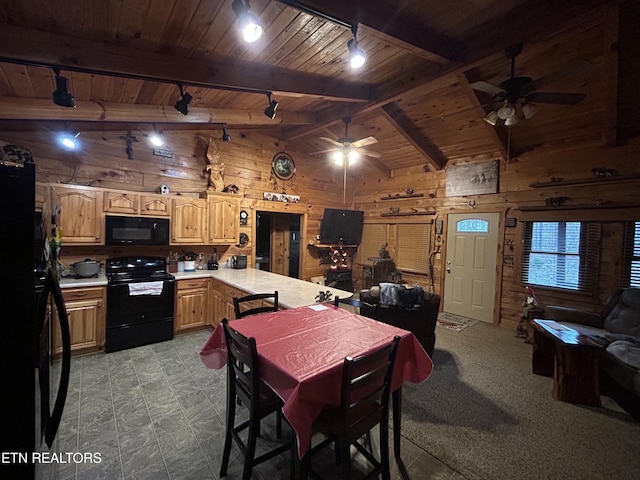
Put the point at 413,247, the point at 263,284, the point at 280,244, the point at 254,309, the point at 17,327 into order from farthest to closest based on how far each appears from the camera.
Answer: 1. the point at 280,244
2. the point at 413,247
3. the point at 263,284
4. the point at 254,309
5. the point at 17,327

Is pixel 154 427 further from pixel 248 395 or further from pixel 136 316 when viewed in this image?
pixel 136 316

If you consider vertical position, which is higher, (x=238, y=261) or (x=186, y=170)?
(x=186, y=170)

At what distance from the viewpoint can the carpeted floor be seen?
1865mm

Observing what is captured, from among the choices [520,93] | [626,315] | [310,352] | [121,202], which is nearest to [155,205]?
[121,202]

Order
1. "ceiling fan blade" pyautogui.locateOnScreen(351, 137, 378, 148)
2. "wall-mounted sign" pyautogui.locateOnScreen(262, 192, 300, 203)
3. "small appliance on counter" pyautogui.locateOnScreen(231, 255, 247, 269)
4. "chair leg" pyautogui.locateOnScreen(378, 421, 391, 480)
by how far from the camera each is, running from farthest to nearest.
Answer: "wall-mounted sign" pyautogui.locateOnScreen(262, 192, 300, 203), "small appliance on counter" pyautogui.locateOnScreen(231, 255, 247, 269), "ceiling fan blade" pyautogui.locateOnScreen(351, 137, 378, 148), "chair leg" pyautogui.locateOnScreen(378, 421, 391, 480)

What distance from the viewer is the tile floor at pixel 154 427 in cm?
177

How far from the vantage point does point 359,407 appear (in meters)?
1.45

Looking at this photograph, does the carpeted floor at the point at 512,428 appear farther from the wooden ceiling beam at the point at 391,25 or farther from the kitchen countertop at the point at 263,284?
the wooden ceiling beam at the point at 391,25

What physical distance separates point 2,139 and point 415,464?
17.3 feet

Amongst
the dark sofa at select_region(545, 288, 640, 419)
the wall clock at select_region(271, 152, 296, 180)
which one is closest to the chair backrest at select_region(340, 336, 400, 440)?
the dark sofa at select_region(545, 288, 640, 419)

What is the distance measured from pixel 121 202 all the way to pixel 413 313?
392 cm

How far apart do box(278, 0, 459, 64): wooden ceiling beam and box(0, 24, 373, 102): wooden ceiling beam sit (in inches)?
38.1

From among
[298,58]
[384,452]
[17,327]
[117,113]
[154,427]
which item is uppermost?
[298,58]

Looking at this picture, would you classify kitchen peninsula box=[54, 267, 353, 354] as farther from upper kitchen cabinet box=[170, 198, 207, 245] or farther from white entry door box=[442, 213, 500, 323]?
white entry door box=[442, 213, 500, 323]
